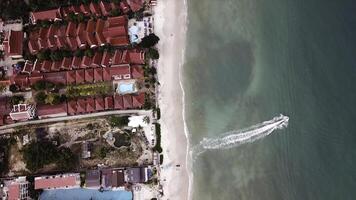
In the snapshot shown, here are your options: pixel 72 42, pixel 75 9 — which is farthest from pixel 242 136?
pixel 75 9

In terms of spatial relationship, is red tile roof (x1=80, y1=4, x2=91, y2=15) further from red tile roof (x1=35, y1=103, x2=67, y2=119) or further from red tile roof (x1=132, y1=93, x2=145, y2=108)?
red tile roof (x1=132, y1=93, x2=145, y2=108)

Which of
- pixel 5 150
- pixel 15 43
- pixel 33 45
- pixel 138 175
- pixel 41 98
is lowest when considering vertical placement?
pixel 138 175

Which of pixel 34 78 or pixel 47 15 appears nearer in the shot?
pixel 34 78

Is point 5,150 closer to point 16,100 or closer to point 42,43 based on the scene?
point 16,100

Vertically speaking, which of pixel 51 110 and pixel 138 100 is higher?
pixel 138 100

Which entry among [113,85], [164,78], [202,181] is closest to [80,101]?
[113,85]

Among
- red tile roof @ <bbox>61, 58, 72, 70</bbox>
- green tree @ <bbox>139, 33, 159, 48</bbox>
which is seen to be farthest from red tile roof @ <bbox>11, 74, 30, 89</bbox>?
green tree @ <bbox>139, 33, 159, 48</bbox>
